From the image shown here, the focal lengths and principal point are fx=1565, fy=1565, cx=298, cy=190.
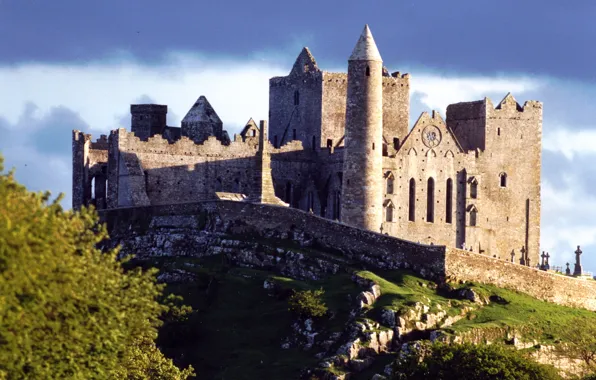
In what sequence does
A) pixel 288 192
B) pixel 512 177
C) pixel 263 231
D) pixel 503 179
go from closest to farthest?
pixel 263 231
pixel 288 192
pixel 503 179
pixel 512 177

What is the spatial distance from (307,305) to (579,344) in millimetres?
14810

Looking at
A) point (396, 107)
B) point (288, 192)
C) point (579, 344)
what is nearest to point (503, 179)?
point (396, 107)

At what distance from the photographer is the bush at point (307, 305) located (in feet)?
258

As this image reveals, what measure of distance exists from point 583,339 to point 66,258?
141ft

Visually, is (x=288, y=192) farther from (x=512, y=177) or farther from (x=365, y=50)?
(x=512, y=177)

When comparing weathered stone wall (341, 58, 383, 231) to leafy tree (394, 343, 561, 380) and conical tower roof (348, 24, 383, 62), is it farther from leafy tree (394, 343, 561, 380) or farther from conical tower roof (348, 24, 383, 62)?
leafy tree (394, 343, 561, 380)

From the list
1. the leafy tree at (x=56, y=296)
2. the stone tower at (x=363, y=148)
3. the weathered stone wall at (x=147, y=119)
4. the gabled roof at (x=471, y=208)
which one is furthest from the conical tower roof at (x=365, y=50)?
the leafy tree at (x=56, y=296)

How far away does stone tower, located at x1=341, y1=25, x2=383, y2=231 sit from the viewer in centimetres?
9344

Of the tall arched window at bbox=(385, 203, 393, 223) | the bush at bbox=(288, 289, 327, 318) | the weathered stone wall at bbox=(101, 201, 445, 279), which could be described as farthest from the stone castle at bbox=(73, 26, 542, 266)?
the bush at bbox=(288, 289, 327, 318)

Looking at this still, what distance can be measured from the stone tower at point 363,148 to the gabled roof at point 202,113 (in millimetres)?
14435

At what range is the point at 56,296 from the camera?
149 feet

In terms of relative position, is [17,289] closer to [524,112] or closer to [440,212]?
[440,212]

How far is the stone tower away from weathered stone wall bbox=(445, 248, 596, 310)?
359 inches

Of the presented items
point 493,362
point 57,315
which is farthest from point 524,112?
point 57,315
